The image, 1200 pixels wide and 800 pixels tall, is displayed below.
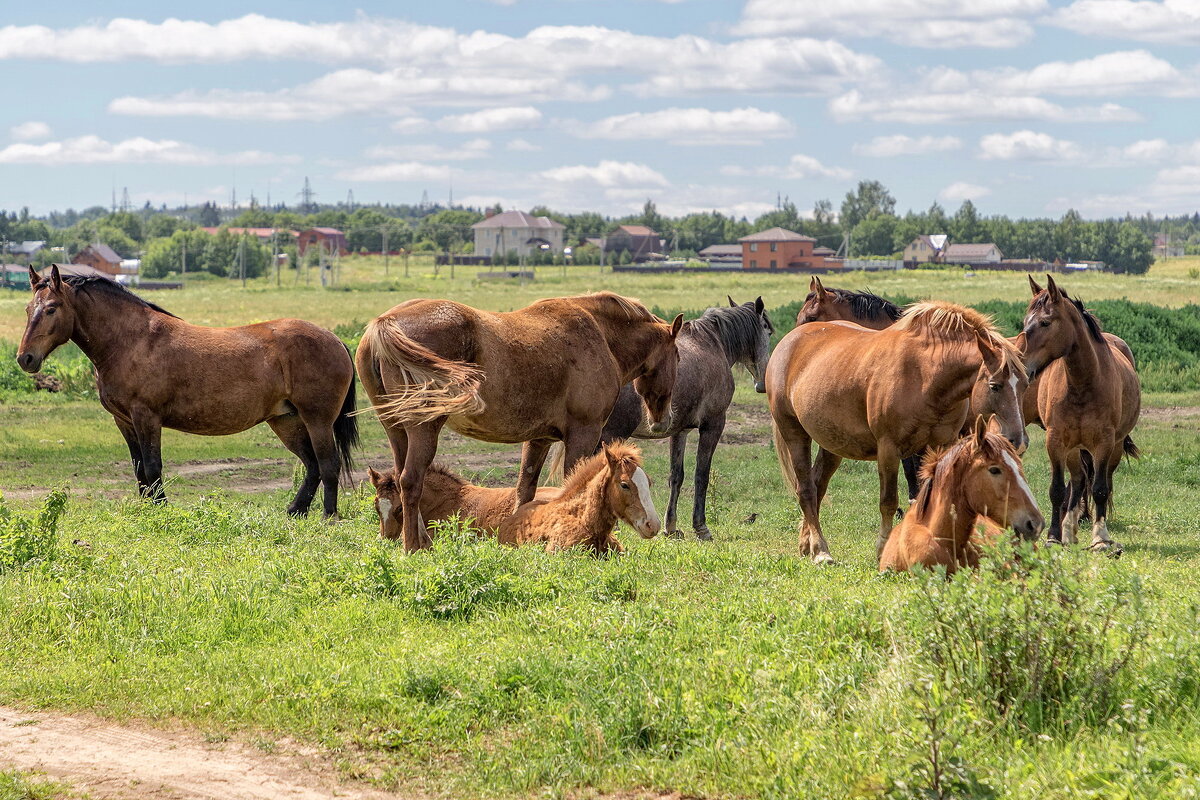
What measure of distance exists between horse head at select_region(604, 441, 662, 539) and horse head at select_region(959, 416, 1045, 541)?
2232 millimetres

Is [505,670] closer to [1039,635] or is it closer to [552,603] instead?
[552,603]

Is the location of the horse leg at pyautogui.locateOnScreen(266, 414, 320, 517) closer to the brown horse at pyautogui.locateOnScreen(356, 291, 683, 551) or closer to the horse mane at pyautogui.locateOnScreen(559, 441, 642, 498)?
the brown horse at pyautogui.locateOnScreen(356, 291, 683, 551)

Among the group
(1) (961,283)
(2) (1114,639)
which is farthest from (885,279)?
(2) (1114,639)

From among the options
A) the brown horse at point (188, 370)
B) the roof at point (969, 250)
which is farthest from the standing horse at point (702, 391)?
the roof at point (969, 250)

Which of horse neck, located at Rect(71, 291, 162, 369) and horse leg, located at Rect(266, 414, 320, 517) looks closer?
horse neck, located at Rect(71, 291, 162, 369)

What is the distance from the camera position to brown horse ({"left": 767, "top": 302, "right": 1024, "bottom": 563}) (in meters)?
8.92

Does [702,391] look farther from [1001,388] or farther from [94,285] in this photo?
[94,285]

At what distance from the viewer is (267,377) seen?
12.3m

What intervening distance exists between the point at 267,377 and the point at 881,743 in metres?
8.98

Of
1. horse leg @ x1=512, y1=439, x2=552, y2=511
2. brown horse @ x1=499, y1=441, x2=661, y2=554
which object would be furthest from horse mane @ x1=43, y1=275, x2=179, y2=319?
brown horse @ x1=499, y1=441, x2=661, y2=554

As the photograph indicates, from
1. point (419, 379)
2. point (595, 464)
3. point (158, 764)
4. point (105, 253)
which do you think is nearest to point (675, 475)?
point (595, 464)

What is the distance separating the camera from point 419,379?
793cm

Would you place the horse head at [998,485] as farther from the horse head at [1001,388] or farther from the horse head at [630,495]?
the horse head at [630,495]

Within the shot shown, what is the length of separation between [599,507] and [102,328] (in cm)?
613
